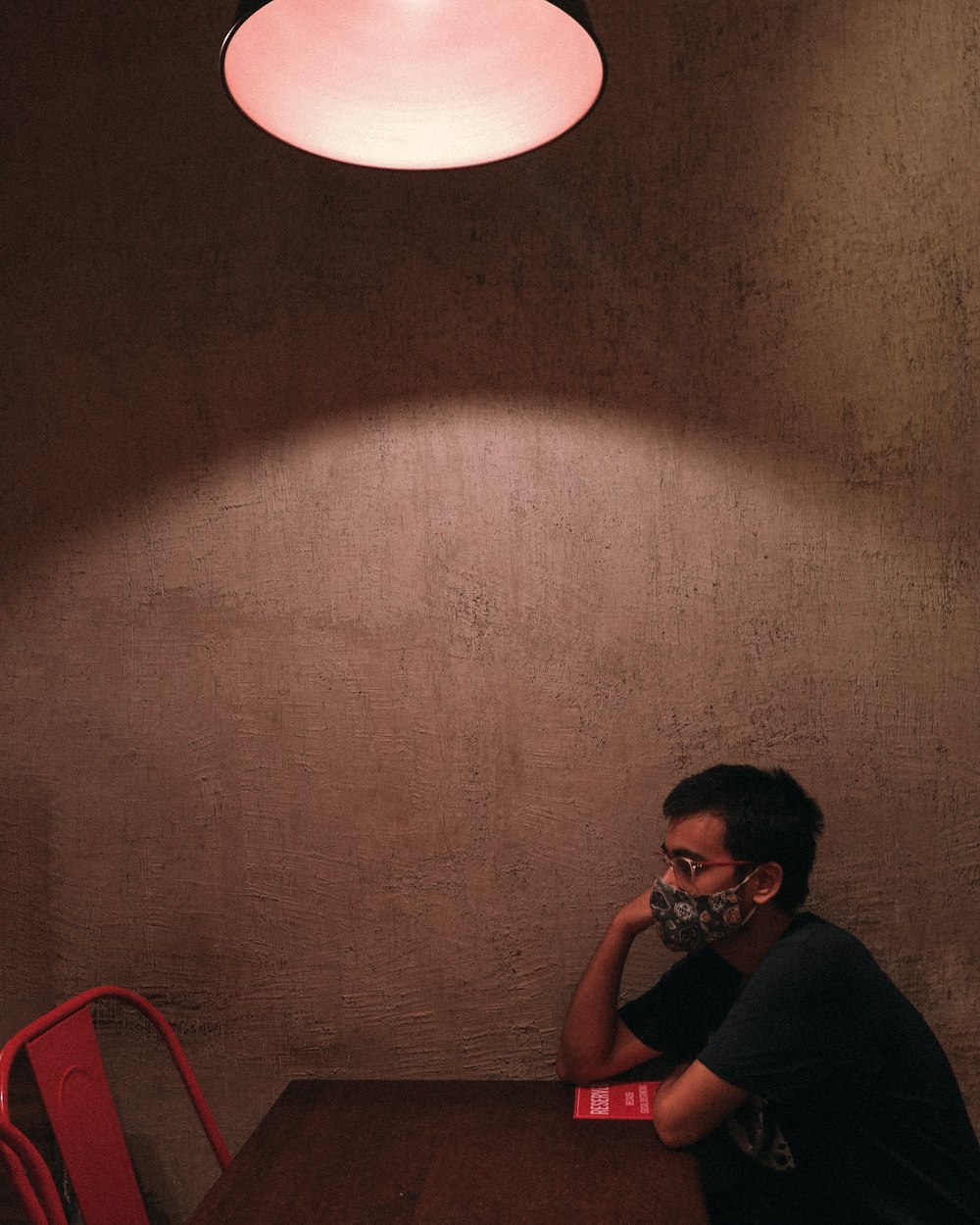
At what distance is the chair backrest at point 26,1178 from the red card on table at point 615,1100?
875 millimetres

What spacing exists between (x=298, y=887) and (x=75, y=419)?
115cm

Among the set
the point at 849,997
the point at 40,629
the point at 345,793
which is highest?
the point at 40,629

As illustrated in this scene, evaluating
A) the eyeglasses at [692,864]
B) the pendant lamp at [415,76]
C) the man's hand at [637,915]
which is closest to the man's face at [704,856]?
the eyeglasses at [692,864]

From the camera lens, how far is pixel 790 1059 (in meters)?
1.55

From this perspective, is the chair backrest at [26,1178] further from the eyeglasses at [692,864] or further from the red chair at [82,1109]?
the eyeglasses at [692,864]

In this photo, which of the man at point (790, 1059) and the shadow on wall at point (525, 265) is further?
the shadow on wall at point (525, 265)

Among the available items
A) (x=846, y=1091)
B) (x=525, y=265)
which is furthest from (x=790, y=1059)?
(x=525, y=265)

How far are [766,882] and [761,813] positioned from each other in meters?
0.12

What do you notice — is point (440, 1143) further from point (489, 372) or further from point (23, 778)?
point (489, 372)

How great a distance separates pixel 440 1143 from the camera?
167 cm

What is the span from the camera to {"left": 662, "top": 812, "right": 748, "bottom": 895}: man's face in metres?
1.70

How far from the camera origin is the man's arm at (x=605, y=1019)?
1866 millimetres

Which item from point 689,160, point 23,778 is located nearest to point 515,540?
point 689,160

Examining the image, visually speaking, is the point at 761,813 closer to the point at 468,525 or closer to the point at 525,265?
the point at 468,525
